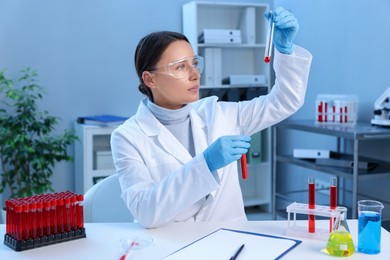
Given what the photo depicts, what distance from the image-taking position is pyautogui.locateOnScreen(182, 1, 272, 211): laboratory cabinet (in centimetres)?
377

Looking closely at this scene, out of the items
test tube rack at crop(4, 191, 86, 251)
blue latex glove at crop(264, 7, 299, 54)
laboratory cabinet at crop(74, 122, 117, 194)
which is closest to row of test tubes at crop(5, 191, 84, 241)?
test tube rack at crop(4, 191, 86, 251)

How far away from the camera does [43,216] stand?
1.30 meters

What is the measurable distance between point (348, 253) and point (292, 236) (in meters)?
0.17

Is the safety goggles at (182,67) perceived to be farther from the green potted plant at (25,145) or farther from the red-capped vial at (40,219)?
the green potted plant at (25,145)

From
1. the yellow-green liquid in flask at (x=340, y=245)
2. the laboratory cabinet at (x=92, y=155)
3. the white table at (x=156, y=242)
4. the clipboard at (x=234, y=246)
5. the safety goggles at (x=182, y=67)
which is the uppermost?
the safety goggles at (x=182, y=67)

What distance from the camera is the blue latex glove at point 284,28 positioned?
4.91ft

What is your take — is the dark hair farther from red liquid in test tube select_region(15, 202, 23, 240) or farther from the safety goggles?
red liquid in test tube select_region(15, 202, 23, 240)

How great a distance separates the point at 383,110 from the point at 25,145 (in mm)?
2092

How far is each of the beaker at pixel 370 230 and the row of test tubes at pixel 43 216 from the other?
703mm

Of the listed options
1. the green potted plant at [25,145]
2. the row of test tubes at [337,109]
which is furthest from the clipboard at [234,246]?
the green potted plant at [25,145]

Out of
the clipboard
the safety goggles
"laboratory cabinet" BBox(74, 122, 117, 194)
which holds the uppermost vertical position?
the safety goggles

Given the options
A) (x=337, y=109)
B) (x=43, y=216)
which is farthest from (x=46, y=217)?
(x=337, y=109)

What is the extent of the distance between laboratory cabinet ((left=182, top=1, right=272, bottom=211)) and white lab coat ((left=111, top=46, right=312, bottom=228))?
1.99 m

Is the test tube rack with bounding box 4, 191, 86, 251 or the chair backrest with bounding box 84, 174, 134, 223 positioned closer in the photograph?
the test tube rack with bounding box 4, 191, 86, 251
